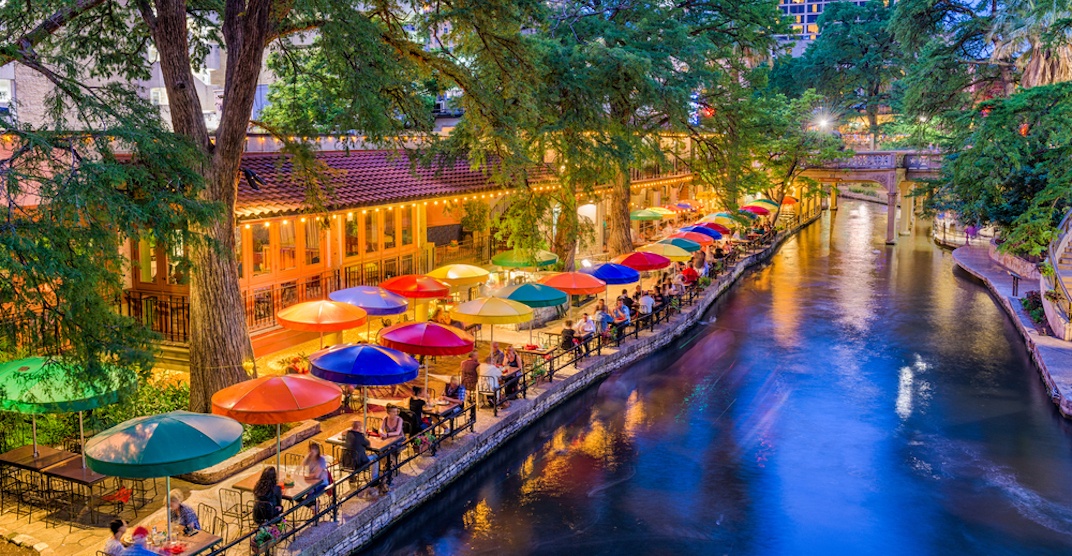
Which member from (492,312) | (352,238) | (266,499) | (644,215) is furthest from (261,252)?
(644,215)

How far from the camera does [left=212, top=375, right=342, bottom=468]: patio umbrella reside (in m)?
12.4

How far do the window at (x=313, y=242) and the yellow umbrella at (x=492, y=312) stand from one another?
4525 mm

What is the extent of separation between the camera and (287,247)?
2164 cm

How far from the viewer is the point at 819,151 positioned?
53031 millimetres

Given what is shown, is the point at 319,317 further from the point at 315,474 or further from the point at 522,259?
the point at 522,259

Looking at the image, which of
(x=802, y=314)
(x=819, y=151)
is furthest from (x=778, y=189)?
(x=802, y=314)

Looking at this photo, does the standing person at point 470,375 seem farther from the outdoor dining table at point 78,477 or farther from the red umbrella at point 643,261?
the red umbrella at point 643,261

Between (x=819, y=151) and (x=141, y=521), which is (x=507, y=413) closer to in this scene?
(x=141, y=521)

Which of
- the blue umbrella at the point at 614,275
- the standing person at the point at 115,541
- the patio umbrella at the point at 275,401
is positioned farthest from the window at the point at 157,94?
the standing person at the point at 115,541

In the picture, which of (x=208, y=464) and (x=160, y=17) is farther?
(x=160, y=17)

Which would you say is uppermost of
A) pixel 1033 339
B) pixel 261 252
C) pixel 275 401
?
pixel 261 252

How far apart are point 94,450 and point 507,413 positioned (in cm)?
860

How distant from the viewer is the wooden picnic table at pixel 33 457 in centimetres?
1306

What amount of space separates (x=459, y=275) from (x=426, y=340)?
6.55 m
